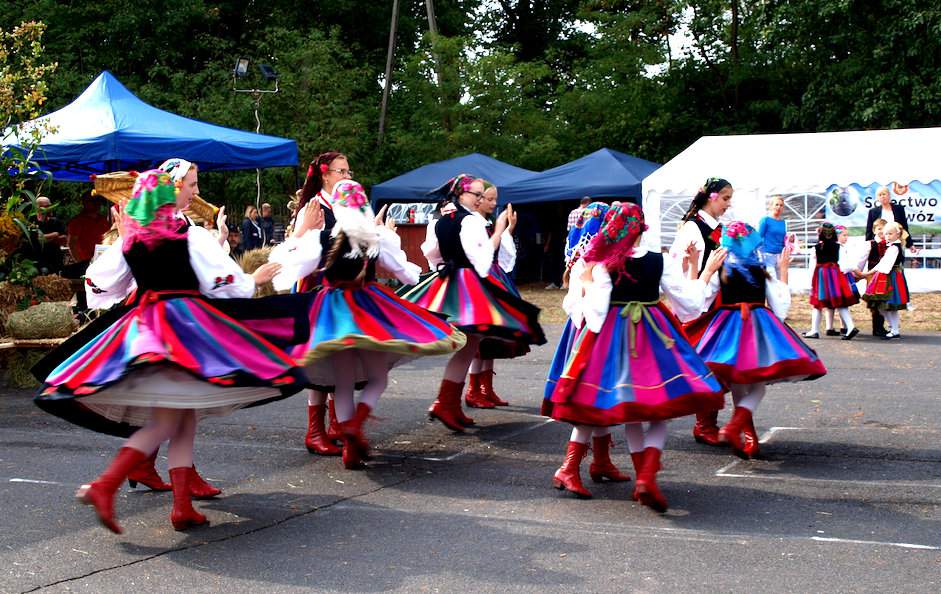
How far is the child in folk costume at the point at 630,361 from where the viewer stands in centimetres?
575

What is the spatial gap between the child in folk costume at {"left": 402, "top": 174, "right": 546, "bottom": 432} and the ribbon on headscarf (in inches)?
79.3

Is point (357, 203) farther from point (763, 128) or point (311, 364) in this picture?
point (763, 128)

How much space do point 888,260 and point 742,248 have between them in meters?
7.58

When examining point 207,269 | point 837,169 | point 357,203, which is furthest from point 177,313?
point 837,169

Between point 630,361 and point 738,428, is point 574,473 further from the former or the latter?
point 738,428

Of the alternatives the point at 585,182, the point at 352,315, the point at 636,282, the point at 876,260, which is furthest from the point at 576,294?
the point at 585,182

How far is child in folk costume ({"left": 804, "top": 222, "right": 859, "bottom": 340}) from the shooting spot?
1389 centimetres

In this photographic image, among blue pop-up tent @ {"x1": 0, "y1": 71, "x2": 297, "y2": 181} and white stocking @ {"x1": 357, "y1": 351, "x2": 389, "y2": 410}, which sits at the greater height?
blue pop-up tent @ {"x1": 0, "y1": 71, "x2": 297, "y2": 181}

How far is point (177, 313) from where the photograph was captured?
5.48 metres

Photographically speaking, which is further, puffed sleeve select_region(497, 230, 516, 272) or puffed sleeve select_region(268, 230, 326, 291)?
puffed sleeve select_region(497, 230, 516, 272)


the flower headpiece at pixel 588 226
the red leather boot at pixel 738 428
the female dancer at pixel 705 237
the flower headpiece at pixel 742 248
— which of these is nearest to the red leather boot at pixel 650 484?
the flower headpiece at pixel 588 226

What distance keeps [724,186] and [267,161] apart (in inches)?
351

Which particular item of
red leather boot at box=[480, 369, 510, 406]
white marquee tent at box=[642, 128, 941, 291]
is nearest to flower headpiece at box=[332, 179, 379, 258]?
red leather boot at box=[480, 369, 510, 406]

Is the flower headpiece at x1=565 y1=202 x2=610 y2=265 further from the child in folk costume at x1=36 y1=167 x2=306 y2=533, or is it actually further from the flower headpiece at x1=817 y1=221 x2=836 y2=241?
the flower headpiece at x1=817 y1=221 x2=836 y2=241
